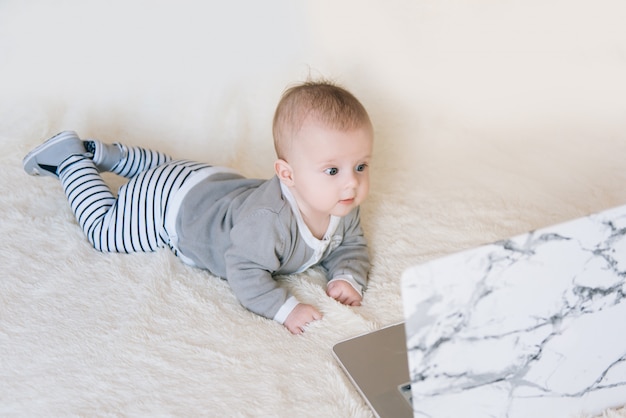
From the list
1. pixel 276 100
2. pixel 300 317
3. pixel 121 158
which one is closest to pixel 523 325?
pixel 300 317

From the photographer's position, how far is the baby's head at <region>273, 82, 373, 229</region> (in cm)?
122

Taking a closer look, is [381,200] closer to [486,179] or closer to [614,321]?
[486,179]

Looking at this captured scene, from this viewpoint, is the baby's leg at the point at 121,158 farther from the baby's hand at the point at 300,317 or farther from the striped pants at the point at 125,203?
the baby's hand at the point at 300,317

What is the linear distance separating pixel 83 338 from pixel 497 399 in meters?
0.65

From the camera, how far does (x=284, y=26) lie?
1995mm

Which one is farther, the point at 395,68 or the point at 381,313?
the point at 395,68

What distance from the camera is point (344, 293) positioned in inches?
51.8

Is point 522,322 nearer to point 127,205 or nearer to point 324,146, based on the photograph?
point 324,146

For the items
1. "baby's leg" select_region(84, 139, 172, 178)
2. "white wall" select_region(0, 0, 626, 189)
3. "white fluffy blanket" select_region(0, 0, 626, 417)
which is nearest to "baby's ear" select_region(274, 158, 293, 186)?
"white fluffy blanket" select_region(0, 0, 626, 417)

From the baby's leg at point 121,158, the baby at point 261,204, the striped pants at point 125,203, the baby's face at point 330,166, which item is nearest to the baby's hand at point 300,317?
the baby at point 261,204

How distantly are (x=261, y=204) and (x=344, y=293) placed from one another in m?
0.21

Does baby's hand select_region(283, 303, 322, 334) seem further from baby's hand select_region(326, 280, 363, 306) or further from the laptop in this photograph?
the laptop

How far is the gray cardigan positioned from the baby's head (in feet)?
0.22

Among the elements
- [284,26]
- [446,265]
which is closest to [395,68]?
[284,26]
